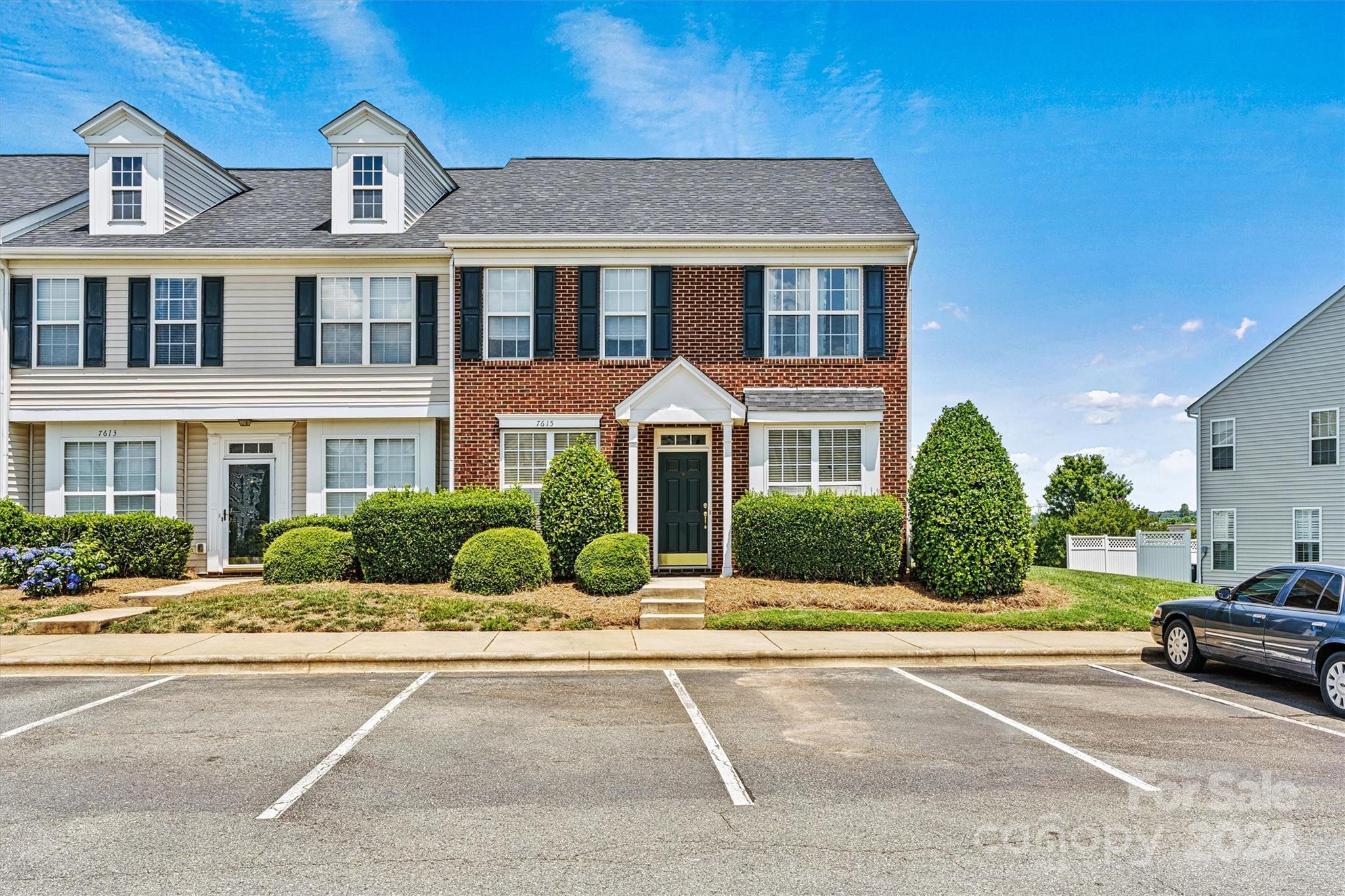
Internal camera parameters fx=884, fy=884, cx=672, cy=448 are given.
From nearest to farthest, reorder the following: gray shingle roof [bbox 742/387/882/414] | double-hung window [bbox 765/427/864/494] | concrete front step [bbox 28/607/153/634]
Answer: concrete front step [bbox 28/607/153/634]
gray shingle roof [bbox 742/387/882/414]
double-hung window [bbox 765/427/864/494]

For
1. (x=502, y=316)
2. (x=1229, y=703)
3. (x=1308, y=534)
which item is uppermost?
(x=502, y=316)

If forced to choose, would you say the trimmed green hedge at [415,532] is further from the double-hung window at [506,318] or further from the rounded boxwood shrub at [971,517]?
the rounded boxwood shrub at [971,517]

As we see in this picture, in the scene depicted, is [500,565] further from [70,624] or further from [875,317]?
[875,317]

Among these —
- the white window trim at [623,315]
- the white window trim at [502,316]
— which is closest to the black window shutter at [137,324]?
the white window trim at [502,316]

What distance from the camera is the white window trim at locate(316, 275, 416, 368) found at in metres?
18.0

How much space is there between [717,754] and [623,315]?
12.0 metres

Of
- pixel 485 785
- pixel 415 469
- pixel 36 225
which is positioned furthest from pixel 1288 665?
pixel 36 225

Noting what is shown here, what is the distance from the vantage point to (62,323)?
17.9 m

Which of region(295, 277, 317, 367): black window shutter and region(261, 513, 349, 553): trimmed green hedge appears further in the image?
region(295, 277, 317, 367): black window shutter

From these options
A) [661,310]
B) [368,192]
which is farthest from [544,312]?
[368,192]

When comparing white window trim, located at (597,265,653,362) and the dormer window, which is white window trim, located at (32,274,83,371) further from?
white window trim, located at (597,265,653,362)

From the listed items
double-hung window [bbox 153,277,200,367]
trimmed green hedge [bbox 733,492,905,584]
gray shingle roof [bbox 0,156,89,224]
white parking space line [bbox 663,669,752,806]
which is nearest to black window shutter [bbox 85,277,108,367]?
double-hung window [bbox 153,277,200,367]

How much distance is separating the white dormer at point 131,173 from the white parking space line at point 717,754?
53.2 feet

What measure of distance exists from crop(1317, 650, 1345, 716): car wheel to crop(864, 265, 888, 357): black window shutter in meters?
9.94
